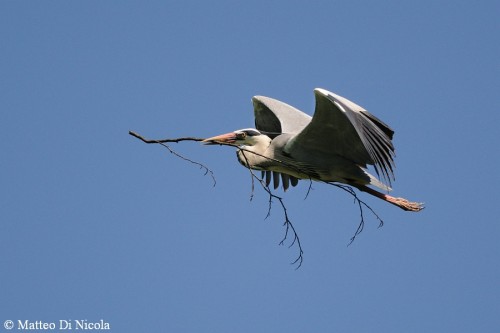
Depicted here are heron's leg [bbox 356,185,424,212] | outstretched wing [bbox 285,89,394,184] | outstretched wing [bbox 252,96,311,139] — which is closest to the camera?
outstretched wing [bbox 285,89,394,184]

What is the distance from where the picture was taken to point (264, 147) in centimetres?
915

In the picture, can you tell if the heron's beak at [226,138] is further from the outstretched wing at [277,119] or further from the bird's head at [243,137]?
the outstretched wing at [277,119]

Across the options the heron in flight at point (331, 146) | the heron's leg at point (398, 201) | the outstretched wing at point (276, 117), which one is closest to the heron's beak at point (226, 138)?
the heron in flight at point (331, 146)

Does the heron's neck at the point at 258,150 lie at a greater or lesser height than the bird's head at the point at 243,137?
lesser

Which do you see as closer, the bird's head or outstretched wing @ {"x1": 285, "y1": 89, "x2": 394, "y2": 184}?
outstretched wing @ {"x1": 285, "y1": 89, "x2": 394, "y2": 184}

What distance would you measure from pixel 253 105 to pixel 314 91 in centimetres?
277

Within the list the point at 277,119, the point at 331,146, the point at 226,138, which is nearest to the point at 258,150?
the point at 226,138

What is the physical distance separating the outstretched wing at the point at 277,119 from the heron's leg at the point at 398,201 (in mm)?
1126

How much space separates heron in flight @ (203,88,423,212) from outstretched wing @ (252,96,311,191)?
1.3 inches

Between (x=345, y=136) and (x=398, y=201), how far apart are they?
1.16 meters

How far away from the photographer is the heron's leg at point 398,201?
9.11 meters

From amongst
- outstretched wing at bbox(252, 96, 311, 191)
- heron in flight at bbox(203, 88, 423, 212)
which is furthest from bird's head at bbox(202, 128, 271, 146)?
outstretched wing at bbox(252, 96, 311, 191)

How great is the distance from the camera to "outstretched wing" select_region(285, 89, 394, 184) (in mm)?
8016

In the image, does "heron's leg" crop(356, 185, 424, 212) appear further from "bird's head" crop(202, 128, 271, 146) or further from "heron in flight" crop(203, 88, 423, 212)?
"bird's head" crop(202, 128, 271, 146)
